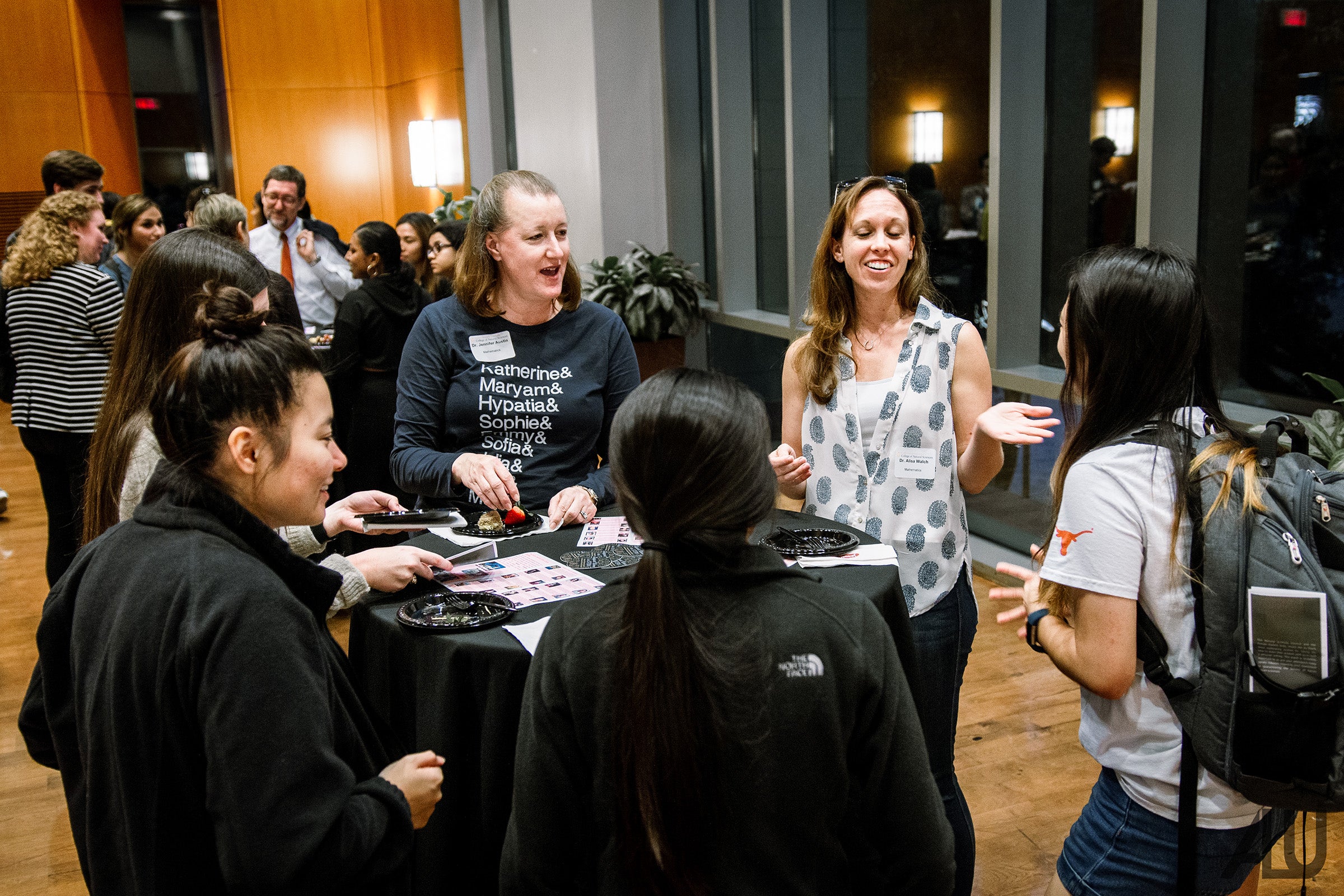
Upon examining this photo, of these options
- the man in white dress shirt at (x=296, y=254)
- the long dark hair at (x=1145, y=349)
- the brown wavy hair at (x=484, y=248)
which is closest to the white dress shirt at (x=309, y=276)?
the man in white dress shirt at (x=296, y=254)

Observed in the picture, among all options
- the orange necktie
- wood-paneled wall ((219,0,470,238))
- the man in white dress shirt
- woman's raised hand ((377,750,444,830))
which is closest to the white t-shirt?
woman's raised hand ((377,750,444,830))

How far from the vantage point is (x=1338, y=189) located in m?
3.48

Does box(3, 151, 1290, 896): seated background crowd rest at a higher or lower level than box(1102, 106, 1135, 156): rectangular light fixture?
lower

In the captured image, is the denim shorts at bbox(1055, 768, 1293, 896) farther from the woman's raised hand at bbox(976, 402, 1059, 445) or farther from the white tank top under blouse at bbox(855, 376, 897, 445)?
the white tank top under blouse at bbox(855, 376, 897, 445)

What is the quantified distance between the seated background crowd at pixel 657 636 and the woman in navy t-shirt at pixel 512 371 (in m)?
0.20

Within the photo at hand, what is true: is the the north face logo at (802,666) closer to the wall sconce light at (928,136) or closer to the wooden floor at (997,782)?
the wooden floor at (997,782)

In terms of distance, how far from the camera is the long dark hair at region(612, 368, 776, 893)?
111cm

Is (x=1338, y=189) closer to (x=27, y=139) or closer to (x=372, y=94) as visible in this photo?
(x=372, y=94)

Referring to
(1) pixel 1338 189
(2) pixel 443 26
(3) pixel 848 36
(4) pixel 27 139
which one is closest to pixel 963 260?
(3) pixel 848 36

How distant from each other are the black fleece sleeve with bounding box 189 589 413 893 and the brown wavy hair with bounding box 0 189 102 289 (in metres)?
3.34

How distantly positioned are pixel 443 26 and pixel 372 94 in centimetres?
180

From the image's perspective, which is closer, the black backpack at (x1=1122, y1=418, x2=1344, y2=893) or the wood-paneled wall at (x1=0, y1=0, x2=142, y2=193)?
Result: the black backpack at (x1=1122, y1=418, x2=1344, y2=893)

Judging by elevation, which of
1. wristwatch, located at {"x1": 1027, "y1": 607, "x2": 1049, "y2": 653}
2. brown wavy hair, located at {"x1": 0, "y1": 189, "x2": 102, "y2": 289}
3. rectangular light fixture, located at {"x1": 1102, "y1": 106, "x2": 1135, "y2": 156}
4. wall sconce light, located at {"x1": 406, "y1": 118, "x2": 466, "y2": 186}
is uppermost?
wall sconce light, located at {"x1": 406, "y1": 118, "x2": 466, "y2": 186}

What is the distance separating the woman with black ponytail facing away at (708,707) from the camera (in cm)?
113
